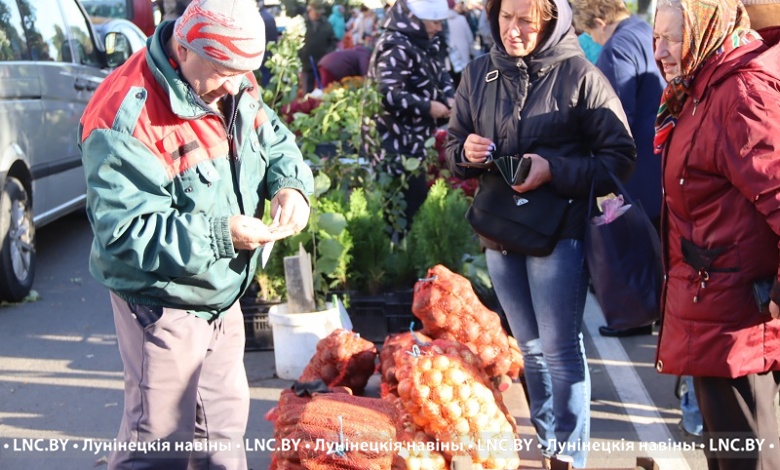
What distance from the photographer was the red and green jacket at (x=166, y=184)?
249 centimetres

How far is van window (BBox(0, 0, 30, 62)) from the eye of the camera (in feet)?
21.3

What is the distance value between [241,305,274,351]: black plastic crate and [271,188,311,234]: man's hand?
98.6 inches

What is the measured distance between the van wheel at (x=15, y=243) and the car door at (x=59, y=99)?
12.2 inches

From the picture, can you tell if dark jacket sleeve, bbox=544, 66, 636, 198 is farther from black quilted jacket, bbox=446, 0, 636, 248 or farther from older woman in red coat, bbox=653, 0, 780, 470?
older woman in red coat, bbox=653, 0, 780, 470

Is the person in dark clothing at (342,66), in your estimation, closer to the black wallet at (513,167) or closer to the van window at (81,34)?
the van window at (81,34)

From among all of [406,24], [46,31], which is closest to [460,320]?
[406,24]

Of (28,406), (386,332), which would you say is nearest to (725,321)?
(386,332)

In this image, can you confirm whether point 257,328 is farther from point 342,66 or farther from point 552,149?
point 342,66

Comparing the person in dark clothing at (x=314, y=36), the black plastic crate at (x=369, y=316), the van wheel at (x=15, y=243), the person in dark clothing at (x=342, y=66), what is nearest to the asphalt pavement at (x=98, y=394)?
the van wheel at (x=15, y=243)

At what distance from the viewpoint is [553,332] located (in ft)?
11.4

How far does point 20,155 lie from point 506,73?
4.39 metres

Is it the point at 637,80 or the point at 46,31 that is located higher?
the point at 637,80

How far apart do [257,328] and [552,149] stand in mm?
2570

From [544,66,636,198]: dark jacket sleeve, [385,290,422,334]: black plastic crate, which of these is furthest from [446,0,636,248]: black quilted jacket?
[385,290,422,334]: black plastic crate
